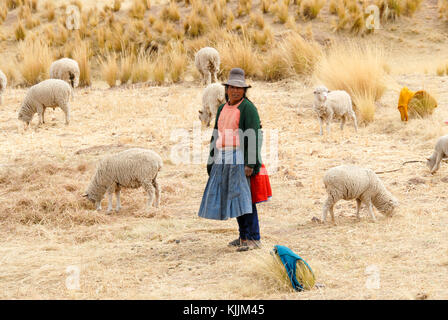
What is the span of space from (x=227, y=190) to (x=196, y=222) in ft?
4.89

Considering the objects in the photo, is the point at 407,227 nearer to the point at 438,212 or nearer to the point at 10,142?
the point at 438,212

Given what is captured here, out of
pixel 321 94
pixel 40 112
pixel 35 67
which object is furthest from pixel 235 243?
pixel 35 67

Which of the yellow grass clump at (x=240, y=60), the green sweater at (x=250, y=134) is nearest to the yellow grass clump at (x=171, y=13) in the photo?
the yellow grass clump at (x=240, y=60)

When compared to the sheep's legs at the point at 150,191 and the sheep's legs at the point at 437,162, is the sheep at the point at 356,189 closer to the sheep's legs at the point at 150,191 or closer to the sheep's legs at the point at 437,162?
the sheep's legs at the point at 437,162

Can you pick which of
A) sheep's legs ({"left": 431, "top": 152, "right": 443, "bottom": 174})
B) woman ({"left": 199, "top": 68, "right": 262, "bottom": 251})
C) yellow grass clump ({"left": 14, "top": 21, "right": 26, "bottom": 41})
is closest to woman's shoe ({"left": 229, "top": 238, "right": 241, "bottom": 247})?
woman ({"left": 199, "top": 68, "right": 262, "bottom": 251})

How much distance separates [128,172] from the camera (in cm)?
767

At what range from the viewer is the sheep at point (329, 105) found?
35.1 ft

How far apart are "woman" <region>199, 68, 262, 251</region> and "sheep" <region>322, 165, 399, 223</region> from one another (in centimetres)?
121

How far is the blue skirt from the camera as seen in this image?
19.8 feet

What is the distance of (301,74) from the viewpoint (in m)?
15.8

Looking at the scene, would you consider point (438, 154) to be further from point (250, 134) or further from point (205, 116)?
point (205, 116)

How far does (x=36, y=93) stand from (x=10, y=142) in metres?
1.22

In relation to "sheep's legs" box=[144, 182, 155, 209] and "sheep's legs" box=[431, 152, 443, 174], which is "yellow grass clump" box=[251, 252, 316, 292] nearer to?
"sheep's legs" box=[144, 182, 155, 209]

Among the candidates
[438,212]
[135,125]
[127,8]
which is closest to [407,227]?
[438,212]
